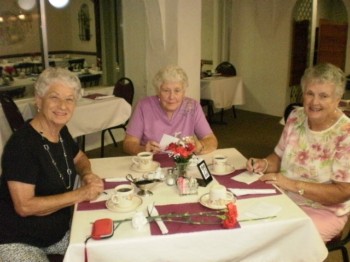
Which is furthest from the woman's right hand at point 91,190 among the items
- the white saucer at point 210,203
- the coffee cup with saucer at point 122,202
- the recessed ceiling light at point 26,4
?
the recessed ceiling light at point 26,4

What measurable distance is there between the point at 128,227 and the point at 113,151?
3.68m

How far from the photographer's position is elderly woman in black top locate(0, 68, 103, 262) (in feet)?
4.91

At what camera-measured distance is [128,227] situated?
53.5 inches

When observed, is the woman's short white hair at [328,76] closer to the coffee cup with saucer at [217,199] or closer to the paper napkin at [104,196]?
the coffee cup with saucer at [217,199]

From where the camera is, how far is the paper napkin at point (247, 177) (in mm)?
1780

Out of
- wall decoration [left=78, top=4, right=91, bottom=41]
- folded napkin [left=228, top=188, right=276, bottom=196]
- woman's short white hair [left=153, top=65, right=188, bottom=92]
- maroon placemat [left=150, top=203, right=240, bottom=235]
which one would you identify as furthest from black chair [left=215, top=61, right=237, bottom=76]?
maroon placemat [left=150, top=203, right=240, bottom=235]

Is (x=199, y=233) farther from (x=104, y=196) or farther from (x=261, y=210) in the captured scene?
(x=104, y=196)

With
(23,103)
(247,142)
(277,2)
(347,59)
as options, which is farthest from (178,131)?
(347,59)

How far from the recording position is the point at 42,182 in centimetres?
160

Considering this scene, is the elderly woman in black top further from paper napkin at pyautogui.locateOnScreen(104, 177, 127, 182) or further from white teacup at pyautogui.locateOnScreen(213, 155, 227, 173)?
white teacup at pyautogui.locateOnScreen(213, 155, 227, 173)

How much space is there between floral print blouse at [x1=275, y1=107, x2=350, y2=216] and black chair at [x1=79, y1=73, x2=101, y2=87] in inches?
173

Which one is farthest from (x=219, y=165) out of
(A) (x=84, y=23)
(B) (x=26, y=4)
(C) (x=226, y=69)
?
(A) (x=84, y=23)

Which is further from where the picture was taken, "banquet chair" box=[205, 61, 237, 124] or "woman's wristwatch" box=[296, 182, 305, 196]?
"banquet chair" box=[205, 61, 237, 124]

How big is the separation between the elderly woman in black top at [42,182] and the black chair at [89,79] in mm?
4211
